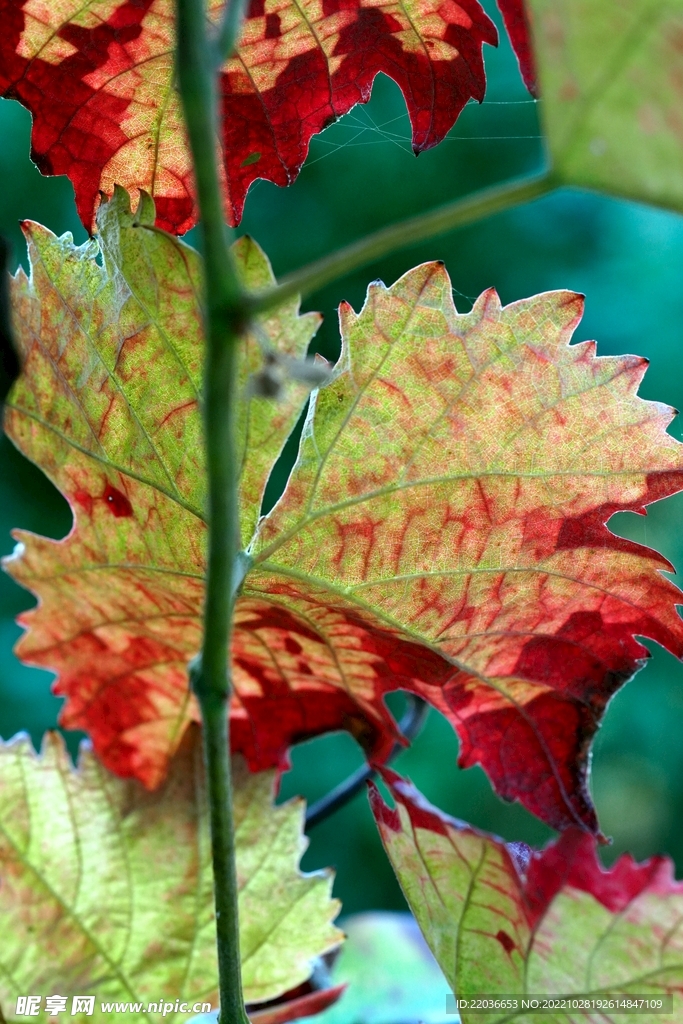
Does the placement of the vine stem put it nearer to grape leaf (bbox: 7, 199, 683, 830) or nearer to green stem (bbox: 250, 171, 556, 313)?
green stem (bbox: 250, 171, 556, 313)

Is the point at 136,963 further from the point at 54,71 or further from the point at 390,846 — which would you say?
the point at 54,71

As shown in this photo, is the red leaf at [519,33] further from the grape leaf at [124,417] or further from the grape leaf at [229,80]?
the grape leaf at [124,417]

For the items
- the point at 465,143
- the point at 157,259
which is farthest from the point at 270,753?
the point at 465,143

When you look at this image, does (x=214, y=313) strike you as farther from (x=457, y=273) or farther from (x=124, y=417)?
(x=457, y=273)

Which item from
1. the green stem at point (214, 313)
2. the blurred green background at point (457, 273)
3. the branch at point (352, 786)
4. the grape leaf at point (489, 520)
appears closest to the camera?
the green stem at point (214, 313)

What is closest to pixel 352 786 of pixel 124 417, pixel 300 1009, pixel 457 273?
pixel 300 1009

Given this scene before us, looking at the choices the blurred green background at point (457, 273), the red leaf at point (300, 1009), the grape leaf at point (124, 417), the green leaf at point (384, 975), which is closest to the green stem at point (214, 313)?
the grape leaf at point (124, 417)

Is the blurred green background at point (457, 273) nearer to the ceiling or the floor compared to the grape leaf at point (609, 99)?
nearer to the ceiling
